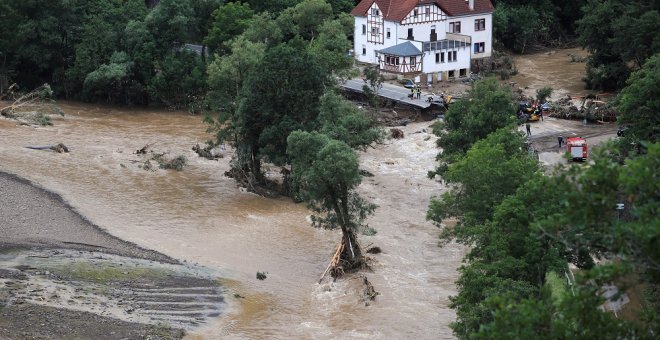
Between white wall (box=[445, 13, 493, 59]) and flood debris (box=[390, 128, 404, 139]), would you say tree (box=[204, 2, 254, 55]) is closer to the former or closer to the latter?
flood debris (box=[390, 128, 404, 139])

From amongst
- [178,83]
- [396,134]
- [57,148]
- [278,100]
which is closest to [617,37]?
[396,134]

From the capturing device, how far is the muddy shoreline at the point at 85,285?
113 feet

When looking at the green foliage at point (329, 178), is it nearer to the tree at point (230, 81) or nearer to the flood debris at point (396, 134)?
the tree at point (230, 81)

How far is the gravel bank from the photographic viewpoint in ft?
141

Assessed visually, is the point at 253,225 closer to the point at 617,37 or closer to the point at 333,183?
the point at 333,183

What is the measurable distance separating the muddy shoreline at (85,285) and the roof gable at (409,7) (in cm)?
3735

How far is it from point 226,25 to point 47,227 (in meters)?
31.6

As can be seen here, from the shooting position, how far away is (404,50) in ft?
251

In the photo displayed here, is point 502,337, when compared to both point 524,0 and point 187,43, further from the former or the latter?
point 524,0

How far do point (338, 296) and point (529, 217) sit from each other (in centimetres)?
1091

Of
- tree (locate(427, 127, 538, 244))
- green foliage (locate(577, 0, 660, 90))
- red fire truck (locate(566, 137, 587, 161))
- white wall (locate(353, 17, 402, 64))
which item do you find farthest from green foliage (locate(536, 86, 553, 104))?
tree (locate(427, 127, 538, 244))

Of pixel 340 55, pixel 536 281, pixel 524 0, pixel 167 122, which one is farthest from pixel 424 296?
pixel 524 0

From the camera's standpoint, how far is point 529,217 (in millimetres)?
31172

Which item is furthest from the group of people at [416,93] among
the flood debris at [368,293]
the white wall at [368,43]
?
the flood debris at [368,293]
